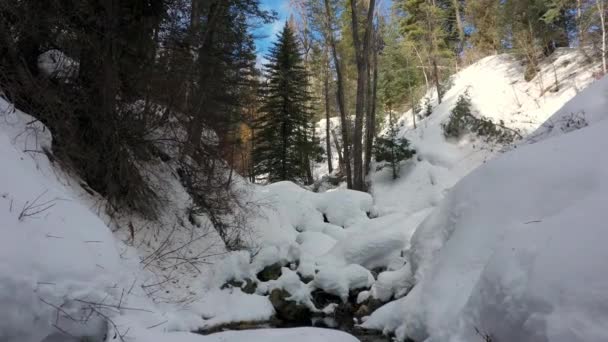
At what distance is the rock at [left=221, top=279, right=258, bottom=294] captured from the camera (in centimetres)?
747

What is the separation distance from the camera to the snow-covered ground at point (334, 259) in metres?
2.55

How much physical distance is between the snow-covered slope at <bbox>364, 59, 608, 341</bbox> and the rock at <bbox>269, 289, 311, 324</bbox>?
1477 millimetres

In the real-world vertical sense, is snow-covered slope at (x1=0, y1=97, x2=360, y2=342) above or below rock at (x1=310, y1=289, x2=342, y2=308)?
above

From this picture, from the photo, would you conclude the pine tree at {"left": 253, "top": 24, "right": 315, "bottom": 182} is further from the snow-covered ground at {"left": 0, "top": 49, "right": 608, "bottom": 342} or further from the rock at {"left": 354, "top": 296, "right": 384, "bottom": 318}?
the rock at {"left": 354, "top": 296, "right": 384, "bottom": 318}

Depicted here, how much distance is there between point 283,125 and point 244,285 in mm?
11889

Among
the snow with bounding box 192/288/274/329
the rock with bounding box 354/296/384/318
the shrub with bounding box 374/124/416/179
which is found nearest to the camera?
the snow with bounding box 192/288/274/329

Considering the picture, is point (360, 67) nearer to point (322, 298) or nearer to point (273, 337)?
point (322, 298)

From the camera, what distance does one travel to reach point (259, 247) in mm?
9070

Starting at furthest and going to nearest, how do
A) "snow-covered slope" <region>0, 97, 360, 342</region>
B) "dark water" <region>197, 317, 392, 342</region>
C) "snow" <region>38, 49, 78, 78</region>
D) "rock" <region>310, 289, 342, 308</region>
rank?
"rock" <region>310, 289, 342, 308</region> < "snow" <region>38, 49, 78, 78</region> < "dark water" <region>197, 317, 392, 342</region> < "snow-covered slope" <region>0, 97, 360, 342</region>

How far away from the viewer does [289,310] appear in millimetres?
7086

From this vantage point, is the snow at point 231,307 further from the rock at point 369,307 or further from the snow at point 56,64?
the snow at point 56,64

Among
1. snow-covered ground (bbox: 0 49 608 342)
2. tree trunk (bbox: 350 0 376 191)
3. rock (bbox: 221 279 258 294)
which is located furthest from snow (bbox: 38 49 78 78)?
tree trunk (bbox: 350 0 376 191)

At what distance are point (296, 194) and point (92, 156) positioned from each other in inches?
286

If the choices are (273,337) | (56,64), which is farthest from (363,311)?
(56,64)
